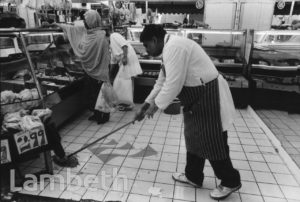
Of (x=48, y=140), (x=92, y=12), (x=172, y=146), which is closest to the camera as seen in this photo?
(x=48, y=140)

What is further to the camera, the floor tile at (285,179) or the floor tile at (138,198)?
the floor tile at (285,179)

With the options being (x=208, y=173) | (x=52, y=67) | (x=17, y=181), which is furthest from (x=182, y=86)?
(x=52, y=67)

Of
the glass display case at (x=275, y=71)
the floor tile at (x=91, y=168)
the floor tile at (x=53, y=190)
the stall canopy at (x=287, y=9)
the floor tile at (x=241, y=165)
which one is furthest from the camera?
the stall canopy at (x=287, y=9)

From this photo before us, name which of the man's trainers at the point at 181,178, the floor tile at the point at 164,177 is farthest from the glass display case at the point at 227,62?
the man's trainers at the point at 181,178

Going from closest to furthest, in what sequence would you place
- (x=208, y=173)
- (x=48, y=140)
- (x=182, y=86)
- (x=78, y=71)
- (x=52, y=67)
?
1. (x=182, y=86)
2. (x=48, y=140)
3. (x=208, y=173)
4. (x=52, y=67)
5. (x=78, y=71)

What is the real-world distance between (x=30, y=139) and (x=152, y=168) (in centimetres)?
175

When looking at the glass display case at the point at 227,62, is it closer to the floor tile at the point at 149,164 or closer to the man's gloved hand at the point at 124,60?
the man's gloved hand at the point at 124,60

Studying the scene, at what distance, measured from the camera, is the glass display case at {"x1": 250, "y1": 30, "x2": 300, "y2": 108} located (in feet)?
19.2

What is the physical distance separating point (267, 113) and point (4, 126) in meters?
5.43

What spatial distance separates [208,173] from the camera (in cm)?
368

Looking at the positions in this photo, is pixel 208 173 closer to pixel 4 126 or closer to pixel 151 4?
pixel 4 126

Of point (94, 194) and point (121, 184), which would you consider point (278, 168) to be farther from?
point (94, 194)

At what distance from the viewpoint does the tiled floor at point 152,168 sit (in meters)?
3.22

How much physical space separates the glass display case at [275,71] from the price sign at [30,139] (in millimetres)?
4965
